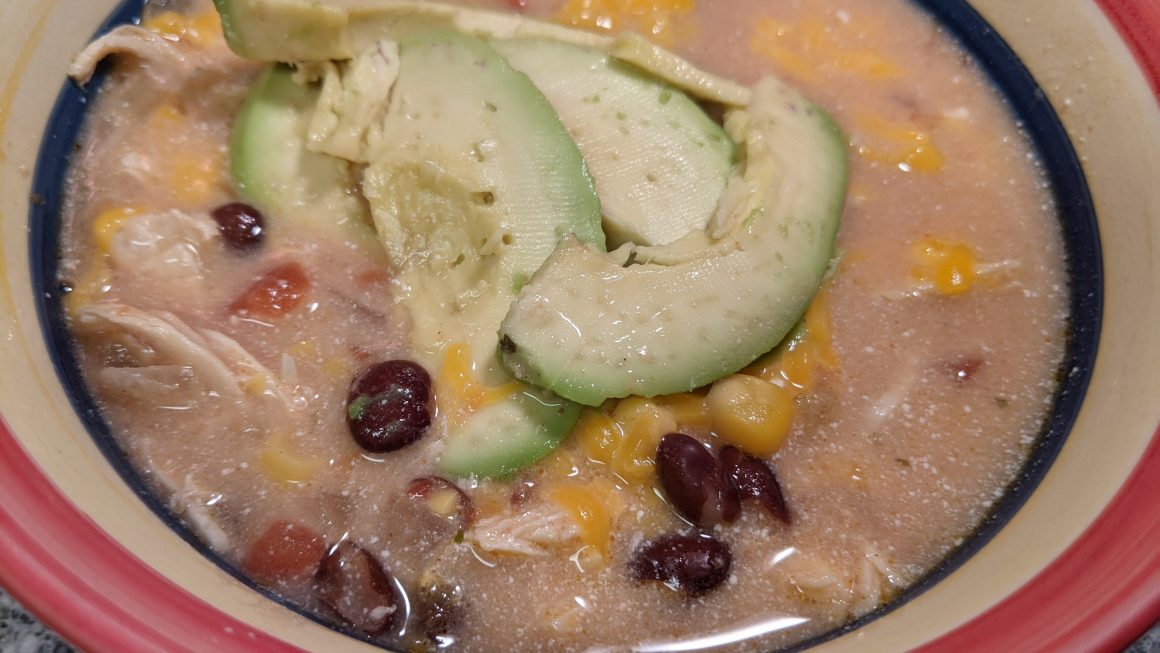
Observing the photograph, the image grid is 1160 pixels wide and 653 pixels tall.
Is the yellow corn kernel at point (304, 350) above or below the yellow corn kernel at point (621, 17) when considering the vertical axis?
below

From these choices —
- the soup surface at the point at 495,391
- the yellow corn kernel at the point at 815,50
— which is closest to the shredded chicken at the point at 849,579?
the soup surface at the point at 495,391

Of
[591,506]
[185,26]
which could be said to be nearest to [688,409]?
[591,506]

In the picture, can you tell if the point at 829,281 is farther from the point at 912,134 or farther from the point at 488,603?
the point at 488,603

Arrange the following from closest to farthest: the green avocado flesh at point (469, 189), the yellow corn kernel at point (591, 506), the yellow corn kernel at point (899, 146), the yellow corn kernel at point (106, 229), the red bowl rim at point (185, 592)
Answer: the red bowl rim at point (185, 592)
the yellow corn kernel at point (591, 506)
the green avocado flesh at point (469, 189)
the yellow corn kernel at point (106, 229)
the yellow corn kernel at point (899, 146)

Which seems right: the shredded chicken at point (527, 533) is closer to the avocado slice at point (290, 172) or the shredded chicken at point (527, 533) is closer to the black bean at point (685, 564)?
the black bean at point (685, 564)

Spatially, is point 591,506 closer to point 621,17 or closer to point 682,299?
point 682,299

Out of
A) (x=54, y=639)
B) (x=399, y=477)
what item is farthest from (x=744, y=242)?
(x=54, y=639)

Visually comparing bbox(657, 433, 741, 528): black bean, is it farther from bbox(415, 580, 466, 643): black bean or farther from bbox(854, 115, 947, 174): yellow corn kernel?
bbox(854, 115, 947, 174): yellow corn kernel

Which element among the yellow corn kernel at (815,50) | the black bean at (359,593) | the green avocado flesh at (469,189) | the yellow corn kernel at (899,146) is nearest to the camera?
the black bean at (359,593)
